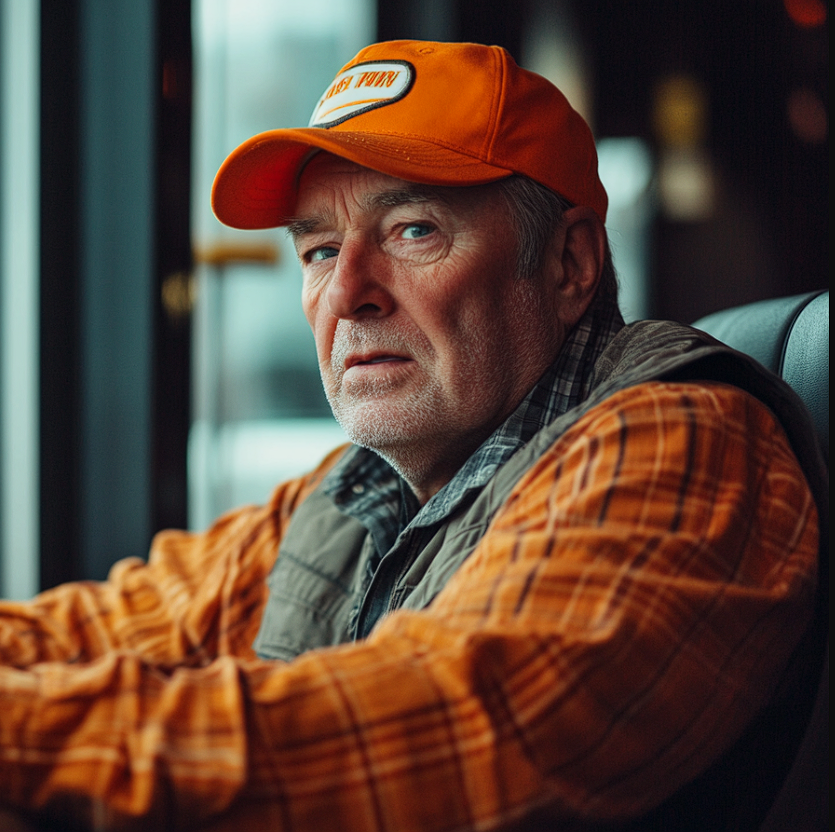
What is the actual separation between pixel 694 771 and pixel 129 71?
1.80 m

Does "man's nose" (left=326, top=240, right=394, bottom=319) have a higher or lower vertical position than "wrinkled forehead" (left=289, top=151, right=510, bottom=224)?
lower

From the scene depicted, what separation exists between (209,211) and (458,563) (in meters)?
2.35

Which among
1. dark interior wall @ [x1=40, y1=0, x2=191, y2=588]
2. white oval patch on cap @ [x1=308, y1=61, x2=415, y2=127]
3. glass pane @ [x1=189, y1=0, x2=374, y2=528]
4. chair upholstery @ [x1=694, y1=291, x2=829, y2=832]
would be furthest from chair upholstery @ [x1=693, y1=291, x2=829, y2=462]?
glass pane @ [x1=189, y1=0, x2=374, y2=528]

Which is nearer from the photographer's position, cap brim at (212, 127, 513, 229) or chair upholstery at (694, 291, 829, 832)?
chair upholstery at (694, 291, 829, 832)

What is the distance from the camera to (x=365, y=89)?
1.11 m

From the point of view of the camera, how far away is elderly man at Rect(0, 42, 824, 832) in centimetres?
58

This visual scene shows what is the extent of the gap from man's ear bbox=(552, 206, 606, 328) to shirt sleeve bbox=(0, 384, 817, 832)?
402 millimetres

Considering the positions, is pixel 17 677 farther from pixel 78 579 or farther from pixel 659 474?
pixel 78 579

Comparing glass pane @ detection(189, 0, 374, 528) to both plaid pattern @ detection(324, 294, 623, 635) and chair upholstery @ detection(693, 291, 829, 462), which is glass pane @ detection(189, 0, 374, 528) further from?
chair upholstery @ detection(693, 291, 829, 462)

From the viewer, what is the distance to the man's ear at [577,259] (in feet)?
3.78

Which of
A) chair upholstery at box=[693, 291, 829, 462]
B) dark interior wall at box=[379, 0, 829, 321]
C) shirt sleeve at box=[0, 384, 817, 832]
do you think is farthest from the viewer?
dark interior wall at box=[379, 0, 829, 321]

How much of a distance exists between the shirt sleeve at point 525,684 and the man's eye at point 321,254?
0.55 metres

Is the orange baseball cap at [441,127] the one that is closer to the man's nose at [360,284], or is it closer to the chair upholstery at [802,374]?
the man's nose at [360,284]

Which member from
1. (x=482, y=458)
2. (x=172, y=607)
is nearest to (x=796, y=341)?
(x=482, y=458)
